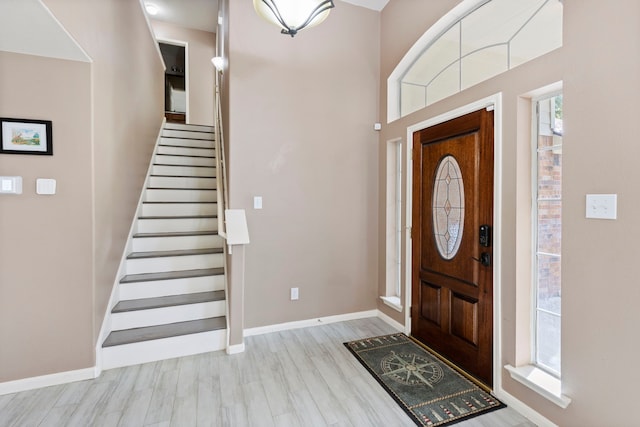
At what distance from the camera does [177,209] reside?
12.6 ft

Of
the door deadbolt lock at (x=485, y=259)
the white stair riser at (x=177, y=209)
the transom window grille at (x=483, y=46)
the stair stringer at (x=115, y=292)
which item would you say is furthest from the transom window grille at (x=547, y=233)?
the white stair riser at (x=177, y=209)

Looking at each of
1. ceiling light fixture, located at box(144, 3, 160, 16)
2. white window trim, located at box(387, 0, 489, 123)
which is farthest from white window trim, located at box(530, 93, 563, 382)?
ceiling light fixture, located at box(144, 3, 160, 16)

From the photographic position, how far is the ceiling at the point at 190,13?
217 inches

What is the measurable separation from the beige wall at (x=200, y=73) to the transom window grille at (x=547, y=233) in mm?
6470

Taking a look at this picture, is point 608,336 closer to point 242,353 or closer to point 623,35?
point 623,35

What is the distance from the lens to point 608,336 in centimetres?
154

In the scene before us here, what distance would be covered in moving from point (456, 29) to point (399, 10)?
85 centimetres

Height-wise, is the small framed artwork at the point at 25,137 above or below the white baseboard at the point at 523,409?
above

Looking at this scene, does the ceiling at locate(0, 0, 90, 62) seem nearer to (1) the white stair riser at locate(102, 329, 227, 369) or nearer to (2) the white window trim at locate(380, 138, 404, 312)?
(1) the white stair riser at locate(102, 329, 227, 369)

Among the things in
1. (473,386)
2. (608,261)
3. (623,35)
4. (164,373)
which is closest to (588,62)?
(623,35)

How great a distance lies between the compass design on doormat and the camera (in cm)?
229

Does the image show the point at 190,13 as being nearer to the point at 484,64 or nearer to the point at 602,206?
the point at 484,64

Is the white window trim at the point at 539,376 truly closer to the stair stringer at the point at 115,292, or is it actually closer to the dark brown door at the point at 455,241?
the dark brown door at the point at 455,241

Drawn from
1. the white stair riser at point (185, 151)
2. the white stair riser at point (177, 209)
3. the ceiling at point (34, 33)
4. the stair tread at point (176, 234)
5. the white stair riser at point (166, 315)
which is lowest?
the white stair riser at point (166, 315)
